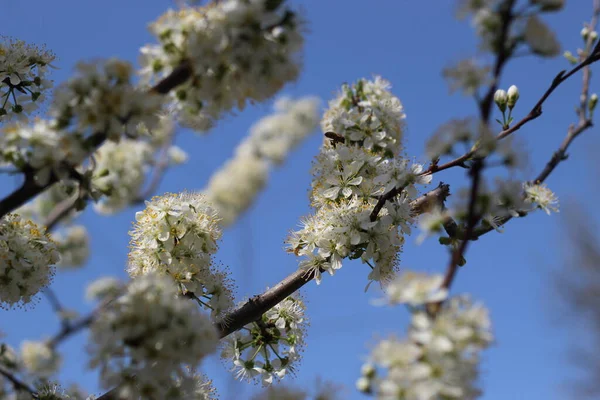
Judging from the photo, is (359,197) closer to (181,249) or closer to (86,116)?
(181,249)

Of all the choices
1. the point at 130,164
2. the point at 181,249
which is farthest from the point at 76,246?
the point at 181,249

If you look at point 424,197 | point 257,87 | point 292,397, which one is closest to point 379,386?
point 292,397

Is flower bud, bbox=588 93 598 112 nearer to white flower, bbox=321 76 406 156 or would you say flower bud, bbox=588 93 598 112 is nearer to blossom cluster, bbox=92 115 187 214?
white flower, bbox=321 76 406 156

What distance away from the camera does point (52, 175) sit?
6.91 ft

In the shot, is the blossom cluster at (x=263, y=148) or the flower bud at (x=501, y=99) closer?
the flower bud at (x=501, y=99)

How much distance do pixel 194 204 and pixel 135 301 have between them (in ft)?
4.96

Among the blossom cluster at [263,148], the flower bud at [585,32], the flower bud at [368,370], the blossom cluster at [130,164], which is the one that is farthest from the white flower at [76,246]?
the flower bud at [368,370]

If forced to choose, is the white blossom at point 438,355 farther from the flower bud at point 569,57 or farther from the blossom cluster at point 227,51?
the flower bud at point 569,57

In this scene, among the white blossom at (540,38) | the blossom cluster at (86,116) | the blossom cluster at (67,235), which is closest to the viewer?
the white blossom at (540,38)

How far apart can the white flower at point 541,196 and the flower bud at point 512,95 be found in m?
0.44

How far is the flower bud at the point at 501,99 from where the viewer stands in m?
Answer: 3.18

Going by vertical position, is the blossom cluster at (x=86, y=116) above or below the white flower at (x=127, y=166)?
below

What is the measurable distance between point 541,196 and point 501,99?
23.9 inches

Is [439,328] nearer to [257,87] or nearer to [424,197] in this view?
[257,87]
